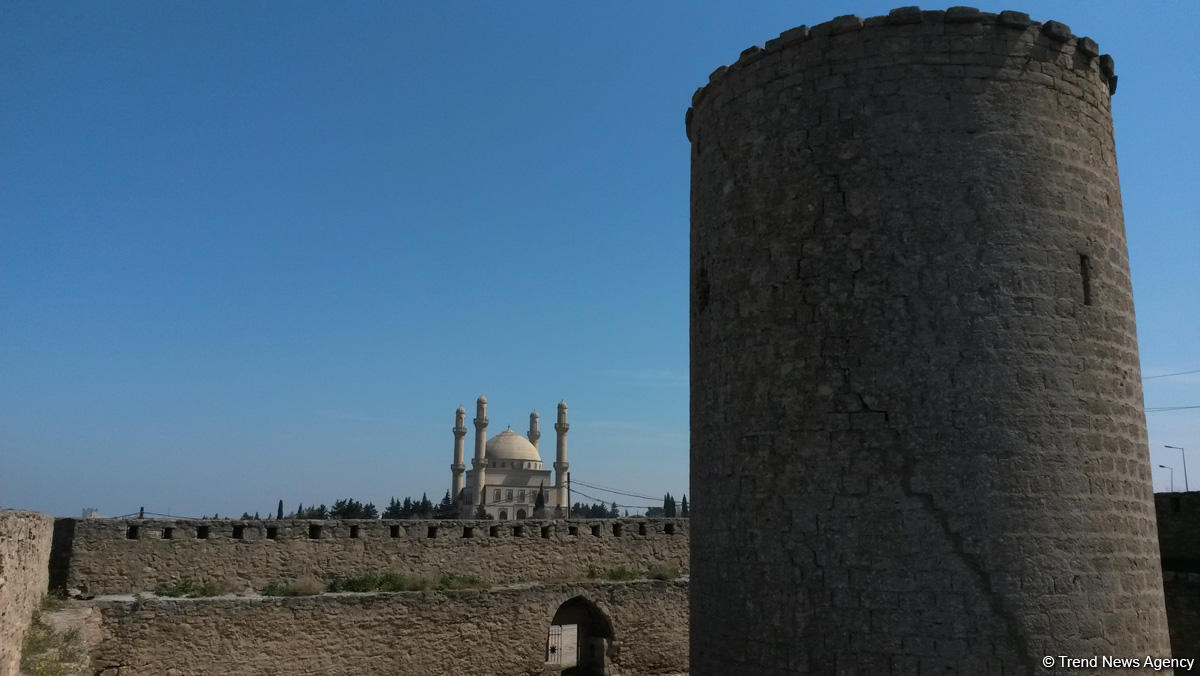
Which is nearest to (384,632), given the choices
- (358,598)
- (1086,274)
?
(358,598)

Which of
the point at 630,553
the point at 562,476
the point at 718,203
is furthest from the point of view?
the point at 562,476

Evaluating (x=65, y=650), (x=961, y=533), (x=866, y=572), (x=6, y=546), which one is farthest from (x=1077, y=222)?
(x=65, y=650)

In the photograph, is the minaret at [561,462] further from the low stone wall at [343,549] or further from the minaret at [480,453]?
the low stone wall at [343,549]

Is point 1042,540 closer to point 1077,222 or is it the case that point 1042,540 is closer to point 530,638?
point 1077,222

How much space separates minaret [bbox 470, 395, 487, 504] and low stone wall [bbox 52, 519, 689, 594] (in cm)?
4130

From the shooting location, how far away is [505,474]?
59.8 metres

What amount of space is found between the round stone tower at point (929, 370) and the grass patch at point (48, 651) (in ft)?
19.5

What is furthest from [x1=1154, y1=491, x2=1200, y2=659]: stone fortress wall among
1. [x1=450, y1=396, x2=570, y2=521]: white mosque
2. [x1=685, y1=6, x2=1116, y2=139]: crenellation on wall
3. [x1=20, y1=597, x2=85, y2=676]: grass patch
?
[x1=450, y1=396, x2=570, y2=521]: white mosque

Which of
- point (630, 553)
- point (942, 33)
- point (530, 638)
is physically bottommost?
point (530, 638)

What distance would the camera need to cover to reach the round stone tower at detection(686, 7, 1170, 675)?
16.6 ft

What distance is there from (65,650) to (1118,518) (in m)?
9.78

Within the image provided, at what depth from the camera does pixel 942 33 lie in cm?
561

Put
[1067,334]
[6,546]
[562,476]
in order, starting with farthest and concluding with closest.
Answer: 1. [562,476]
2. [6,546]
3. [1067,334]

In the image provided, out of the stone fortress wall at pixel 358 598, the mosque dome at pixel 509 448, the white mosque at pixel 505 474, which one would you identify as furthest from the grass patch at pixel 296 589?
the mosque dome at pixel 509 448
